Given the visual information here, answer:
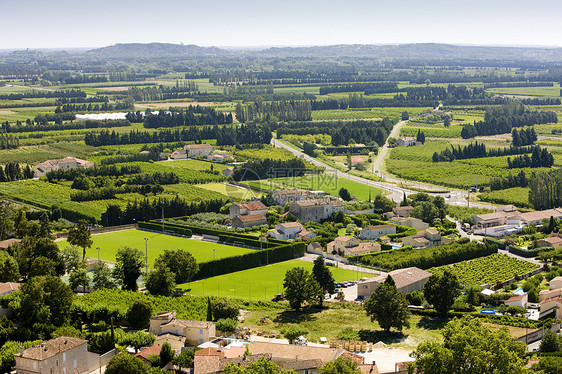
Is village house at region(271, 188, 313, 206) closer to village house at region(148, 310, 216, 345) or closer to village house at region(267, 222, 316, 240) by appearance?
village house at region(267, 222, 316, 240)

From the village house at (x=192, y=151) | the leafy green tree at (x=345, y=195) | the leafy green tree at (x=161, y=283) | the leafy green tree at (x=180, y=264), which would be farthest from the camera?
the village house at (x=192, y=151)

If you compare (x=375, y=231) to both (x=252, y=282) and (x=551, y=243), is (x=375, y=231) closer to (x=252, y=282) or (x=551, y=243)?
(x=551, y=243)

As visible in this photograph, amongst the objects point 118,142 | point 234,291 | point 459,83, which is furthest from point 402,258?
point 459,83

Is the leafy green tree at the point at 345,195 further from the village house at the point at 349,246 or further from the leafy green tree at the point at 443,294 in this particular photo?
the leafy green tree at the point at 443,294

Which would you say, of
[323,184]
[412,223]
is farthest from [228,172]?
[412,223]

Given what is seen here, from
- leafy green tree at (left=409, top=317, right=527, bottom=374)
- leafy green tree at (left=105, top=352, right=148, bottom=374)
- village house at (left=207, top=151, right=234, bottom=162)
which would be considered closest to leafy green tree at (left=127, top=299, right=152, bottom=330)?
leafy green tree at (left=105, top=352, right=148, bottom=374)

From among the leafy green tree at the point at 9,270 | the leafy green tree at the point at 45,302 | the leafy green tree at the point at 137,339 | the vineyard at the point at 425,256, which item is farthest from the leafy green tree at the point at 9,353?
the vineyard at the point at 425,256
